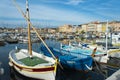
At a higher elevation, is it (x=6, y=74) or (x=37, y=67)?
(x=37, y=67)

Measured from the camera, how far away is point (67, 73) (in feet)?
61.9

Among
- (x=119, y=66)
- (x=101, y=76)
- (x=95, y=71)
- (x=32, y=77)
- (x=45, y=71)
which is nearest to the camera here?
(x=45, y=71)

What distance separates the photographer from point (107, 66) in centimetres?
2225

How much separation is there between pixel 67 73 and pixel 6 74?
626cm

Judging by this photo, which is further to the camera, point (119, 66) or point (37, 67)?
point (119, 66)

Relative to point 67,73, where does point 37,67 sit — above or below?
above

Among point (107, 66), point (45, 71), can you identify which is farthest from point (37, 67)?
point (107, 66)

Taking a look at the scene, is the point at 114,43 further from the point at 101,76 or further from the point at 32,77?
the point at 32,77

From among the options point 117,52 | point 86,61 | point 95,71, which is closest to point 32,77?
point 86,61

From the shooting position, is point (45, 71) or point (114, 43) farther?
point (114, 43)

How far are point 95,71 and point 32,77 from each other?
765 cm

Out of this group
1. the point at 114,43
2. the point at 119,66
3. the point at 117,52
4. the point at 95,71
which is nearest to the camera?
the point at 95,71

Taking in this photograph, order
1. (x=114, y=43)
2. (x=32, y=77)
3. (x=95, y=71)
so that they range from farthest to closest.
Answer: (x=114, y=43) < (x=95, y=71) < (x=32, y=77)

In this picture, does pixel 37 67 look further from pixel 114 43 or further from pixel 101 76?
pixel 114 43
